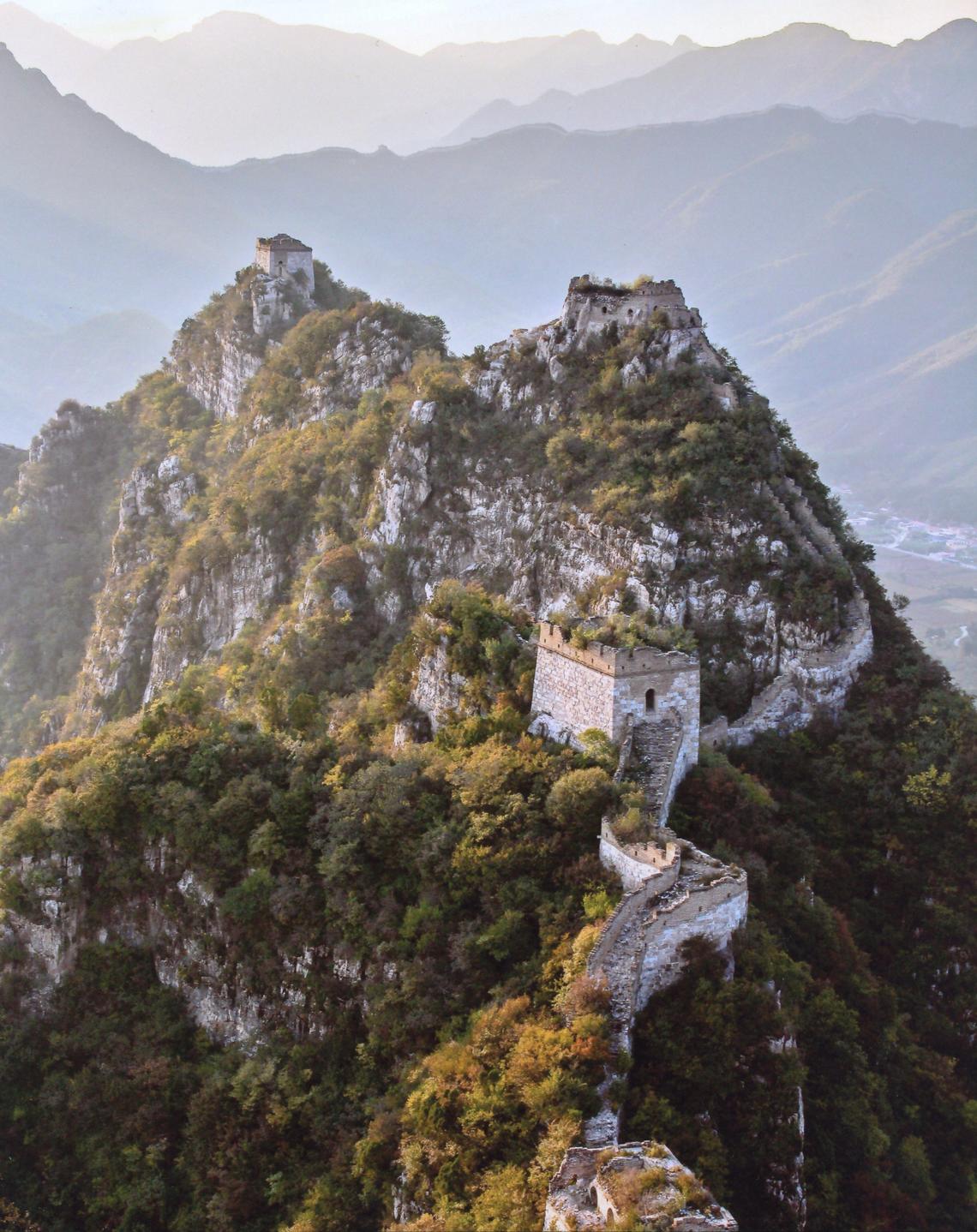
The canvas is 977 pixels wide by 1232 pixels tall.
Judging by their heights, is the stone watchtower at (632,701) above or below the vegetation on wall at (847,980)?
above

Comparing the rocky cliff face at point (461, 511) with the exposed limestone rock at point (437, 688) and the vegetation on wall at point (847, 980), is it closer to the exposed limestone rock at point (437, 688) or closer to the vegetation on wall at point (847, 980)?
the vegetation on wall at point (847, 980)

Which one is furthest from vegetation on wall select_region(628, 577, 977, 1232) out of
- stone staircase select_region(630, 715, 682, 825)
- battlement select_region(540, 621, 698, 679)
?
battlement select_region(540, 621, 698, 679)

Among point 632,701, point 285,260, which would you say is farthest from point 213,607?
point 632,701

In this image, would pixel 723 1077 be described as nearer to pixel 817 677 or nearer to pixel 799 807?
pixel 799 807

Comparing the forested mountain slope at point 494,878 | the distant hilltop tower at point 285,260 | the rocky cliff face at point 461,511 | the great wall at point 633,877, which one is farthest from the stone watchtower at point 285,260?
the great wall at point 633,877

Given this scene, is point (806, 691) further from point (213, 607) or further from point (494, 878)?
point (213, 607)
